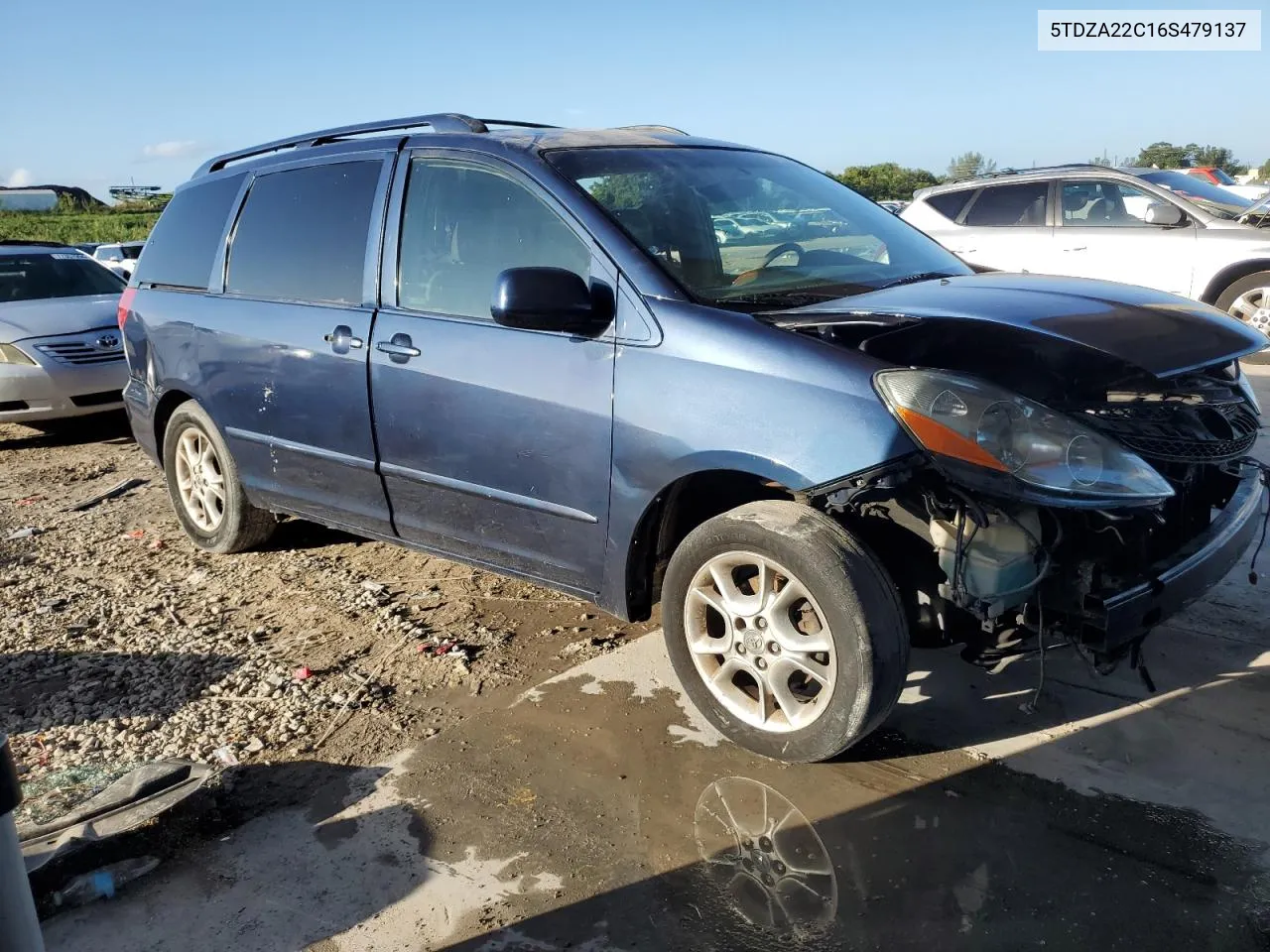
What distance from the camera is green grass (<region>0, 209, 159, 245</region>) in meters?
57.0

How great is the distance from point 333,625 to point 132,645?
0.80m

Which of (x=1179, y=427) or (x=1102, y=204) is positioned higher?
(x=1102, y=204)

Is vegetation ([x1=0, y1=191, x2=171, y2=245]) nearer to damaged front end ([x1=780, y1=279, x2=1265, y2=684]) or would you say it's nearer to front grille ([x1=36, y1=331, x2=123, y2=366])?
front grille ([x1=36, y1=331, x2=123, y2=366])

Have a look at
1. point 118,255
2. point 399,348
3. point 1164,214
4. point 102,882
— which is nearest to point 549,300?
point 399,348

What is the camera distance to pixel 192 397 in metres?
5.17

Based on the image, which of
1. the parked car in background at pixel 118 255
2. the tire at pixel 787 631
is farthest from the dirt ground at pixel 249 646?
the parked car in background at pixel 118 255

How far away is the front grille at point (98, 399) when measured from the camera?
8.38m

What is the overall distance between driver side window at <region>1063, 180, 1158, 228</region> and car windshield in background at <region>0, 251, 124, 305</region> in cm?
883

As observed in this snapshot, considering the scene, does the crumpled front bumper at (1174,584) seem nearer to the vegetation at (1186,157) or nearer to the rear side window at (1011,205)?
the rear side window at (1011,205)

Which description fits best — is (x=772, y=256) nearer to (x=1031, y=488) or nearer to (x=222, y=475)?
(x=1031, y=488)

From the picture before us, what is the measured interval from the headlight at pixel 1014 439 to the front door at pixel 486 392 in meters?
0.99

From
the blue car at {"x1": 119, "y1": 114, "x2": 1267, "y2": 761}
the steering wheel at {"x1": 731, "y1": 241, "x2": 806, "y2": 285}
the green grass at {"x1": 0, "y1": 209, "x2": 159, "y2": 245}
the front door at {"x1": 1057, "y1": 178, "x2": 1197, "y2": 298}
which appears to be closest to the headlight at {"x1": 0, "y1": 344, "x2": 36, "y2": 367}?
the blue car at {"x1": 119, "y1": 114, "x2": 1267, "y2": 761}

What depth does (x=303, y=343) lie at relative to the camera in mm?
4336

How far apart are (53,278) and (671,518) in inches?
327
